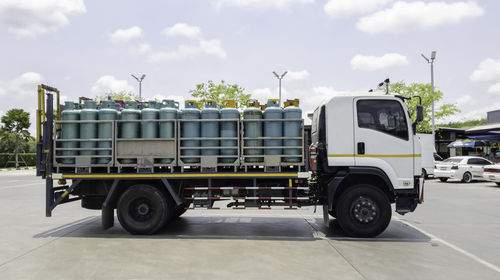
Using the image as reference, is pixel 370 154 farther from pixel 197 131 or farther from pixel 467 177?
pixel 467 177

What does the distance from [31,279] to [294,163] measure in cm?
500

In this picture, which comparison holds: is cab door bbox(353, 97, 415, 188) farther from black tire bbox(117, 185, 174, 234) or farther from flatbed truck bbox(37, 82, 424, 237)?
black tire bbox(117, 185, 174, 234)

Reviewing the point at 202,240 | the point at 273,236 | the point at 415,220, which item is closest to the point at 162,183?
the point at 202,240

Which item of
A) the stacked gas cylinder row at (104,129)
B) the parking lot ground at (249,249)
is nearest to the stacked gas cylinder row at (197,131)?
the stacked gas cylinder row at (104,129)

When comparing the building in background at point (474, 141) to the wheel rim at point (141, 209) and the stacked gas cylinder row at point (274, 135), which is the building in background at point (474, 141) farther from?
the wheel rim at point (141, 209)

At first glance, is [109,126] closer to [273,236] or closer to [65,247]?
[65,247]

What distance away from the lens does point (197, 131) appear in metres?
7.53

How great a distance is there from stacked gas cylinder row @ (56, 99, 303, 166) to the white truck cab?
0.82 meters

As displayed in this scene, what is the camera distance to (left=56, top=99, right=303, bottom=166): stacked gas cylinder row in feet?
24.2

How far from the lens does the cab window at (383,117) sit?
7145 mm

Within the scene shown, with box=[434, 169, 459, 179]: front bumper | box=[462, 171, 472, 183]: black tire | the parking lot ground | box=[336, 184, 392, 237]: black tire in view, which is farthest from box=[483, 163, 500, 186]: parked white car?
box=[336, 184, 392, 237]: black tire

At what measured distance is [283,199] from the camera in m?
7.47

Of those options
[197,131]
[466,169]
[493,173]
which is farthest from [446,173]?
[197,131]

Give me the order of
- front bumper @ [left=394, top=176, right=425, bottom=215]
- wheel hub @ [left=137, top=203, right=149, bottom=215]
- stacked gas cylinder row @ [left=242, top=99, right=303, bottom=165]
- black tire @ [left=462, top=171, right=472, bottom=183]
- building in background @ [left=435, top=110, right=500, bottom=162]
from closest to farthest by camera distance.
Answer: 1. front bumper @ [left=394, top=176, right=425, bottom=215]
2. stacked gas cylinder row @ [left=242, top=99, right=303, bottom=165]
3. wheel hub @ [left=137, top=203, right=149, bottom=215]
4. black tire @ [left=462, top=171, right=472, bottom=183]
5. building in background @ [left=435, top=110, right=500, bottom=162]
